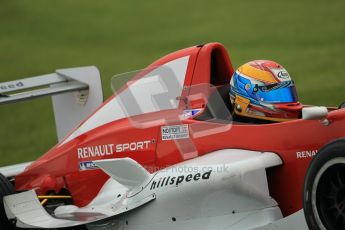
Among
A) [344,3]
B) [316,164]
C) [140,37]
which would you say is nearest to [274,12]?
[344,3]

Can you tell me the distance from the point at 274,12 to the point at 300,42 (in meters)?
2.02

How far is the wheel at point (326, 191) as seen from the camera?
15.6 ft

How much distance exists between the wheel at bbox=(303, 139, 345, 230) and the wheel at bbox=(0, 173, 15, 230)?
9.64 feet

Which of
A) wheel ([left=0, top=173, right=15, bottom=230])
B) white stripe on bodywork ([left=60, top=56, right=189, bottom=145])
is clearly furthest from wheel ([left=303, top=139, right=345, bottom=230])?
wheel ([left=0, top=173, right=15, bottom=230])

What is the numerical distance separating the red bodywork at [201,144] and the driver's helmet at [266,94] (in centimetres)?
17

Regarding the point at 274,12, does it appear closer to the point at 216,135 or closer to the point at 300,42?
the point at 300,42

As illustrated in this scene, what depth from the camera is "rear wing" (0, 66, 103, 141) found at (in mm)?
7516

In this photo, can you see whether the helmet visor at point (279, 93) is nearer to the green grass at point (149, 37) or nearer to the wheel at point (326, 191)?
the wheel at point (326, 191)

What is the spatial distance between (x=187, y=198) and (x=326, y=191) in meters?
1.11

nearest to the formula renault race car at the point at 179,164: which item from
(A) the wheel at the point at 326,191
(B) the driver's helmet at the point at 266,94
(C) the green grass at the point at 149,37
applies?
(A) the wheel at the point at 326,191

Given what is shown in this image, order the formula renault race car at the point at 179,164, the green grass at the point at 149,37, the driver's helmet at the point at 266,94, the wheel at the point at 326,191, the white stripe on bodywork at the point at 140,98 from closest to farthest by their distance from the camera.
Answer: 1. the wheel at the point at 326,191
2. the formula renault race car at the point at 179,164
3. the driver's helmet at the point at 266,94
4. the white stripe on bodywork at the point at 140,98
5. the green grass at the point at 149,37

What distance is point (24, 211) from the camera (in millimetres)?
6531

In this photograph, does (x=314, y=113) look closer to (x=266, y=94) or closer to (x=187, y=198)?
(x=266, y=94)

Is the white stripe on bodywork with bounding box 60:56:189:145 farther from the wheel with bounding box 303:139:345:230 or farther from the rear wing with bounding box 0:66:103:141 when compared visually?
the wheel with bounding box 303:139:345:230
